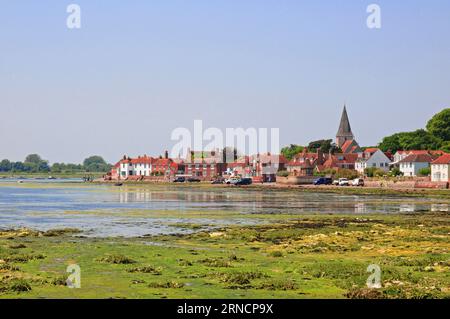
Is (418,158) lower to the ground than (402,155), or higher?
lower

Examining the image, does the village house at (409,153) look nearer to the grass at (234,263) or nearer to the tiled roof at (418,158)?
the tiled roof at (418,158)

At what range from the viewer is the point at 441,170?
137125 mm

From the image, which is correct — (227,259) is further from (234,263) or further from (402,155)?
(402,155)

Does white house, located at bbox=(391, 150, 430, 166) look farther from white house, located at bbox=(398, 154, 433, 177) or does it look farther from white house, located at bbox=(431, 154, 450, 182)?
white house, located at bbox=(431, 154, 450, 182)

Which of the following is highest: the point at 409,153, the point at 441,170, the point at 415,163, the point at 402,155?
the point at 409,153

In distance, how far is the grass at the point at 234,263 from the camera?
22.8 metres

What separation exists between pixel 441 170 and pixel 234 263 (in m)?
117

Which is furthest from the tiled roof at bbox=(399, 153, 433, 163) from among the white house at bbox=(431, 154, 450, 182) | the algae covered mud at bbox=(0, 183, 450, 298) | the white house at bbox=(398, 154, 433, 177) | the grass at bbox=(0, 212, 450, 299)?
the grass at bbox=(0, 212, 450, 299)

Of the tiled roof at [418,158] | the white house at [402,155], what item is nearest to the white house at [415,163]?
the tiled roof at [418,158]

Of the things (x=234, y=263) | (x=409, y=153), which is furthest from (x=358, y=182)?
(x=234, y=263)

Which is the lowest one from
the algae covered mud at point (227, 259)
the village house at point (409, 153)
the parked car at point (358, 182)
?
the algae covered mud at point (227, 259)

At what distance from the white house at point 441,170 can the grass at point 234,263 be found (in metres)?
95.1
